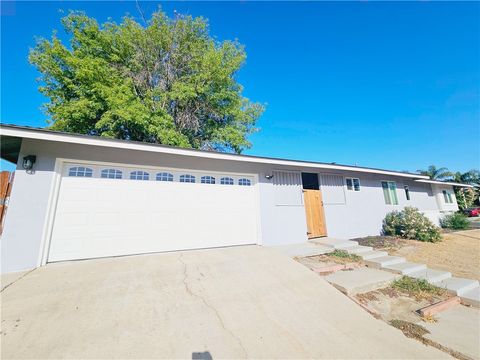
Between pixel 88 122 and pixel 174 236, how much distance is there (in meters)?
8.67

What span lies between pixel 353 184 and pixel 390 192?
11.1 ft

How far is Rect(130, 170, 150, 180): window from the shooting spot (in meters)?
5.51

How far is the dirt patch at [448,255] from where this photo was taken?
230 inches

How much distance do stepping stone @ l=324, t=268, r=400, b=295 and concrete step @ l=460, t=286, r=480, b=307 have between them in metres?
1.06

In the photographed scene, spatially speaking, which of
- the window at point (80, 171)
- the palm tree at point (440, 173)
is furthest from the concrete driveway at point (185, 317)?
the palm tree at point (440, 173)

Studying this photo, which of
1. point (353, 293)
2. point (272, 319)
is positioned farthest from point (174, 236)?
point (353, 293)

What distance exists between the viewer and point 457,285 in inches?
173

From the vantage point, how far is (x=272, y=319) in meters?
2.90

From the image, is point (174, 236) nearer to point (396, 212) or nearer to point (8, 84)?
point (396, 212)

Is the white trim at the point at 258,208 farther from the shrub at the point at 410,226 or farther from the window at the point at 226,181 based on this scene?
the shrub at the point at 410,226

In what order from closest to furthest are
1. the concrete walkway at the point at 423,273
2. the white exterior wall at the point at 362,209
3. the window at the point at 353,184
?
the concrete walkway at the point at 423,273 → the white exterior wall at the point at 362,209 → the window at the point at 353,184

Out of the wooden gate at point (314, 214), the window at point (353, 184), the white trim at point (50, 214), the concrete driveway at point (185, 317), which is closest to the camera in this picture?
the concrete driveway at point (185, 317)

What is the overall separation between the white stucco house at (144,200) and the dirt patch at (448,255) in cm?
228

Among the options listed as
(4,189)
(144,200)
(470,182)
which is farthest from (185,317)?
(470,182)
